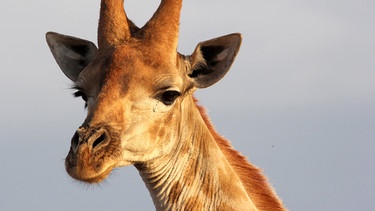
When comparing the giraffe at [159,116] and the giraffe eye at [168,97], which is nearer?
the giraffe at [159,116]

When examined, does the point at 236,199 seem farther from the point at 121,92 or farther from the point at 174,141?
the point at 121,92

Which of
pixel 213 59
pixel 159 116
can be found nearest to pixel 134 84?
pixel 159 116

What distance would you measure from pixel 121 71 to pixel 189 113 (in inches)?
63.5

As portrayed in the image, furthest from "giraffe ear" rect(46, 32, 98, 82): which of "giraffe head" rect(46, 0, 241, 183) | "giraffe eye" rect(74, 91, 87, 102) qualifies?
"giraffe eye" rect(74, 91, 87, 102)

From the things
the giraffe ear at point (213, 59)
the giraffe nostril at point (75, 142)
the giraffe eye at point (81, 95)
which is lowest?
the giraffe nostril at point (75, 142)

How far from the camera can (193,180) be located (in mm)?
17547

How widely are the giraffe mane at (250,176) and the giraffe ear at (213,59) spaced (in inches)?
28.8

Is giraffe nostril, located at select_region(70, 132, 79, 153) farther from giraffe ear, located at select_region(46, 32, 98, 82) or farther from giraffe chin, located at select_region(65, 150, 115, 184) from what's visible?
giraffe ear, located at select_region(46, 32, 98, 82)

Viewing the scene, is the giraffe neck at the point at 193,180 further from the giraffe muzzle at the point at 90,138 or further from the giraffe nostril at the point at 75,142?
the giraffe nostril at the point at 75,142

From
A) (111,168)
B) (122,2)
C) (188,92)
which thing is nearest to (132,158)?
(111,168)

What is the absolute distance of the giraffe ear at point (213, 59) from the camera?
17906 mm

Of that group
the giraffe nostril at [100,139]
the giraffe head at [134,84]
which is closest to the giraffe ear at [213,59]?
the giraffe head at [134,84]

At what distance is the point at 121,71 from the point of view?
1677 cm

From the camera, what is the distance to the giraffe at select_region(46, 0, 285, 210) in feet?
53.7
